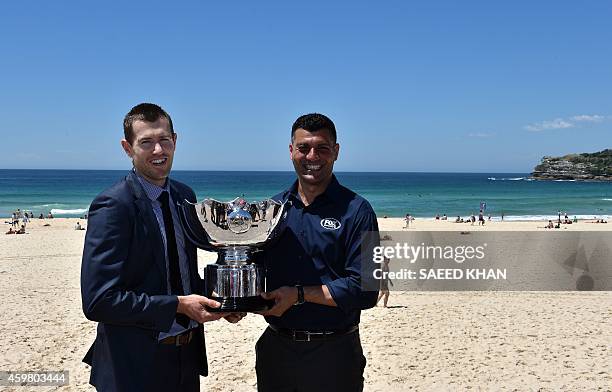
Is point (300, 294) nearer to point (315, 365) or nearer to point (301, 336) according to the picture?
point (301, 336)

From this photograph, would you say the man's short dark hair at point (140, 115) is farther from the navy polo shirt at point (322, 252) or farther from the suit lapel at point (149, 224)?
the navy polo shirt at point (322, 252)

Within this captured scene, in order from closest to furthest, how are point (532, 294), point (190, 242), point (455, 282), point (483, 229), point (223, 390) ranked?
point (190, 242)
point (223, 390)
point (532, 294)
point (455, 282)
point (483, 229)

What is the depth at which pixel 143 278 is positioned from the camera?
250 centimetres

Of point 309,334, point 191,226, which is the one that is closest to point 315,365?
point 309,334

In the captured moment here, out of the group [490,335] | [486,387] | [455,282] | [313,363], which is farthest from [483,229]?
[313,363]

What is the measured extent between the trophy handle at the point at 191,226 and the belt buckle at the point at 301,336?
709 mm

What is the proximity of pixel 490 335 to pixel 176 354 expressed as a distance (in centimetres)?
695

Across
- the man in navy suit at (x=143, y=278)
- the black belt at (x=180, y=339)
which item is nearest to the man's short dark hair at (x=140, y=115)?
the man in navy suit at (x=143, y=278)

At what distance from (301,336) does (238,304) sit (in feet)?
2.04

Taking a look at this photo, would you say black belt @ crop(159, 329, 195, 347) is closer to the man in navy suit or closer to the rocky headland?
the man in navy suit

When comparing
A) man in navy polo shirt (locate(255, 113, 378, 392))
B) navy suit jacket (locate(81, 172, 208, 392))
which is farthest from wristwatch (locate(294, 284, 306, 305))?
navy suit jacket (locate(81, 172, 208, 392))

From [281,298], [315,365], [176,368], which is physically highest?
[281,298]

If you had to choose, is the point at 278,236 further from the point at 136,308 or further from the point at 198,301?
the point at 136,308

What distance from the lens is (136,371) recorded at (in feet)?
8.11
